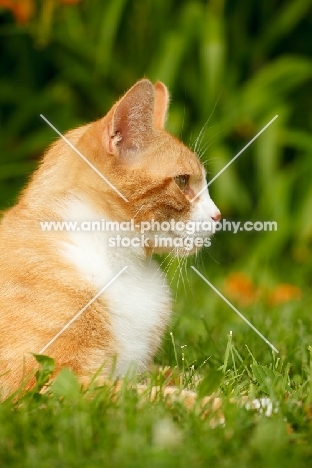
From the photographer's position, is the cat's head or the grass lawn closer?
the grass lawn

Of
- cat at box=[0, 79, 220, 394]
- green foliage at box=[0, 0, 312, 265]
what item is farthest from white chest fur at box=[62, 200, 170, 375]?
green foliage at box=[0, 0, 312, 265]

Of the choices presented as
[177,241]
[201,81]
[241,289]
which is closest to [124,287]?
[177,241]

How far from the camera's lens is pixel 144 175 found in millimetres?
1994

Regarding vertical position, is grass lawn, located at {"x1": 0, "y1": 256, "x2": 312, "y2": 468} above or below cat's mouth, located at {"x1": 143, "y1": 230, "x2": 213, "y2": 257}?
below

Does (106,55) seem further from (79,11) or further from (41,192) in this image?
(41,192)

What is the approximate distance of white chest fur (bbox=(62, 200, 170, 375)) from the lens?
190 cm

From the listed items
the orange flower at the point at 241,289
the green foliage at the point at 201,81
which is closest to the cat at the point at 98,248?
the orange flower at the point at 241,289

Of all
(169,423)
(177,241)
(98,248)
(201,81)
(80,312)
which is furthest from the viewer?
(201,81)

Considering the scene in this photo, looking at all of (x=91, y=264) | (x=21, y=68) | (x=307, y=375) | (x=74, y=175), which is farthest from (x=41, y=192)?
(x=21, y=68)

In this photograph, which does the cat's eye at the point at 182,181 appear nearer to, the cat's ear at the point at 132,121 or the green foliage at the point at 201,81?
the cat's ear at the point at 132,121

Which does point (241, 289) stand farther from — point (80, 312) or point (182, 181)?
point (80, 312)

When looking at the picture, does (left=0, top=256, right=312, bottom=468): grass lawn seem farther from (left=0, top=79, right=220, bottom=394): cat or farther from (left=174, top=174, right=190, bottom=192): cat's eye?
(left=174, top=174, right=190, bottom=192): cat's eye

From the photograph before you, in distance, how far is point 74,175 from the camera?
2.00m

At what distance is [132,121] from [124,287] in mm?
450
